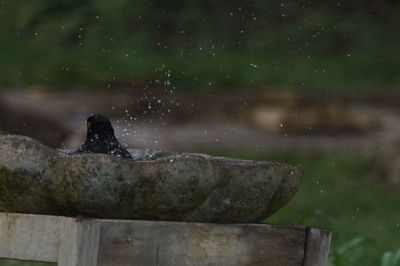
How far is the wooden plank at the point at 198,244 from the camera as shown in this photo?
3.19m

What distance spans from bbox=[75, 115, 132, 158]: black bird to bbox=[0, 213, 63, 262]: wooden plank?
372 millimetres

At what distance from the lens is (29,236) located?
3189 millimetres

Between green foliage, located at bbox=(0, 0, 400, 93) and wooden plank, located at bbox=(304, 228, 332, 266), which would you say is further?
green foliage, located at bbox=(0, 0, 400, 93)

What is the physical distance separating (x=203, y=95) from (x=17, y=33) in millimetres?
1727

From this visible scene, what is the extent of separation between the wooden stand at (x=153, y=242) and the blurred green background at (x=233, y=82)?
12.3 ft

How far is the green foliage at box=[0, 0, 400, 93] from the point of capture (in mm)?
9656

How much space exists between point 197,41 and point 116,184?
23.3 feet

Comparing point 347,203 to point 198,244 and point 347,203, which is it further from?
point 198,244

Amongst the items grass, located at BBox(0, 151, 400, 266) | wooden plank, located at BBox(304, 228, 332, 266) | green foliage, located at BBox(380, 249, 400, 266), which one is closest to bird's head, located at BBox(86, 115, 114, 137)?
wooden plank, located at BBox(304, 228, 332, 266)

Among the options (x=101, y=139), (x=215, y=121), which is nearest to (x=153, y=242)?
(x=101, y=139)

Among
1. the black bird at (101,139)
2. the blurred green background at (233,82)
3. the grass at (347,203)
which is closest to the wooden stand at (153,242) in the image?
the black bird at (101,139)

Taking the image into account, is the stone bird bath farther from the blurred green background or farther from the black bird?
the blurred green background

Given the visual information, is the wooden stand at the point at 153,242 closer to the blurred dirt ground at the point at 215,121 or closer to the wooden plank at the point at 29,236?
the wooden plank at the point at 29,236

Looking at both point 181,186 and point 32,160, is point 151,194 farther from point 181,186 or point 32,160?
point 32,160
